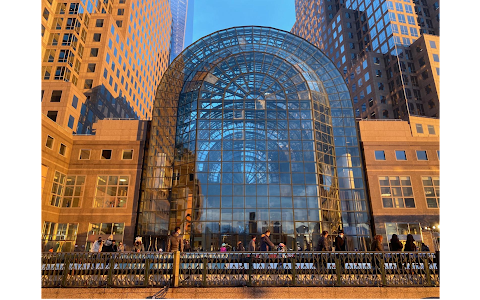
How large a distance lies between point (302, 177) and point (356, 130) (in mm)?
9340

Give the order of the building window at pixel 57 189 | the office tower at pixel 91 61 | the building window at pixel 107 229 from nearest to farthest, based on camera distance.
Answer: the building window at pixel 57 189 < the building window at pixel 107 229 < the office tower at pixel 91 61

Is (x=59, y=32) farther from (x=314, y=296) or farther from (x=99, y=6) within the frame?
(x=314, y=296)

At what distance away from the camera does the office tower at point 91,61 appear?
4541cm

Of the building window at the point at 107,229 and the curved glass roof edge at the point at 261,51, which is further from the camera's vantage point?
the curved glass roof edge at the point at 261,51

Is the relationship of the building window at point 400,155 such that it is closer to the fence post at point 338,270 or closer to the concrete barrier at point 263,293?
the concrete barrier at point 263,293

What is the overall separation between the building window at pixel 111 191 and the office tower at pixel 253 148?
2.21m

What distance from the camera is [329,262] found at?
13422 mm

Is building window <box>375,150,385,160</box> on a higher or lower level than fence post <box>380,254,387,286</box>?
higher

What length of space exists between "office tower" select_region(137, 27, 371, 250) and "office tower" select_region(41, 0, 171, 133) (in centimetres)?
1655

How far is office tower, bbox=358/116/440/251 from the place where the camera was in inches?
1319

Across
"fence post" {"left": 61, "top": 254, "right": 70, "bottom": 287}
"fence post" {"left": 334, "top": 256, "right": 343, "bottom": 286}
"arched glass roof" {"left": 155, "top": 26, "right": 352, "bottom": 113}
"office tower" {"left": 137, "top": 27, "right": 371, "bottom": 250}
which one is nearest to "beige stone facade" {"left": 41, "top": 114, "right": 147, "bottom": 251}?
"office tower" {"left": 137, "top": 27, "right": 371, "bottom": 250}

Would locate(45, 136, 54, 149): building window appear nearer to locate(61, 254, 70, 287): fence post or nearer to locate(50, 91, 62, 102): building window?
locate(50, 91, 62, 102): building window

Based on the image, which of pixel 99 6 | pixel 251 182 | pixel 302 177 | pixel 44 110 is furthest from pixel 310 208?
pixel 99 6

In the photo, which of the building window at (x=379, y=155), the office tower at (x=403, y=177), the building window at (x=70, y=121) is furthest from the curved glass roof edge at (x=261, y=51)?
the building window at (x=70, y=121)
